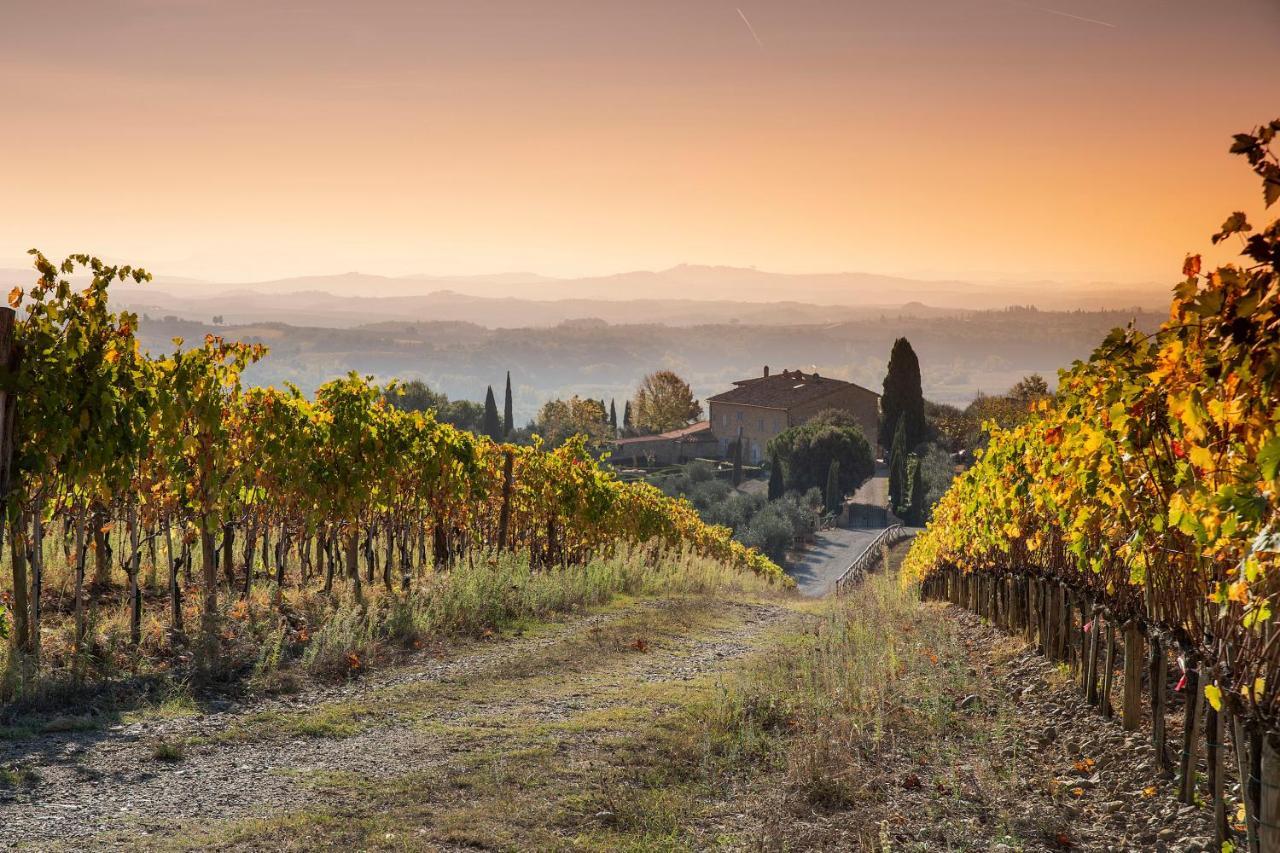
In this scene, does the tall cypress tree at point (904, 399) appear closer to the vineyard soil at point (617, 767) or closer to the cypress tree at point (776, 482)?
the cypress tree at point (776, 482)

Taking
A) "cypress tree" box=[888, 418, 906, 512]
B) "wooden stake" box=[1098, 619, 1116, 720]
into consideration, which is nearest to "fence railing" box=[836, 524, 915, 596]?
"cypress tree" box=[888, 418, 906, 512]

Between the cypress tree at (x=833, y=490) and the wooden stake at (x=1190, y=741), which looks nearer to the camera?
the wooden stake at (x=1190, y=741)

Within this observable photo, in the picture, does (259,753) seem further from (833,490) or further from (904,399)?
(904,399)

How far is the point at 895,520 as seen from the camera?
64562 millimetres

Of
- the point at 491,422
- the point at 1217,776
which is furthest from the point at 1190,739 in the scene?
the point at 491,422

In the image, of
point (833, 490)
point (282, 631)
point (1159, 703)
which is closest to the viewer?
point (1159, 703)

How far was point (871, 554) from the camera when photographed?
46062 mm

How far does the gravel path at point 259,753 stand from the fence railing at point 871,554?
2537 cm

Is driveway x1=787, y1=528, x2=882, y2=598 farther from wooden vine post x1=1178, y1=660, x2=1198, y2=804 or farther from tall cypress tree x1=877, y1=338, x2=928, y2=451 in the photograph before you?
wooden vine post x1=1178, y1=660, x2=1198, y2=804

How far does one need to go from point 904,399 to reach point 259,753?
241ft

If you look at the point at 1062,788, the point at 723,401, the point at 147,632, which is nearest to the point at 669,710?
the point at 1062,788

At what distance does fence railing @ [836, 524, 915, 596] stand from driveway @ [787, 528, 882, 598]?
2.23 ft

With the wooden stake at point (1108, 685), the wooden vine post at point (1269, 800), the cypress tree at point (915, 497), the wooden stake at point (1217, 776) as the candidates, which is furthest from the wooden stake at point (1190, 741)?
the cypress tree at point (915, 497)

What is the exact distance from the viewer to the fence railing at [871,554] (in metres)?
38.2
